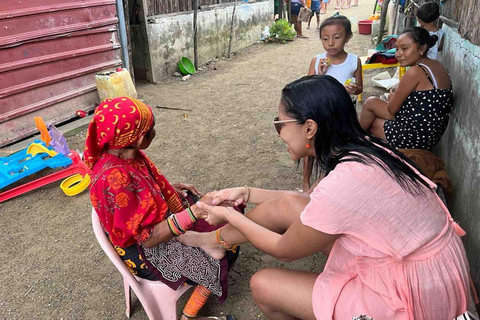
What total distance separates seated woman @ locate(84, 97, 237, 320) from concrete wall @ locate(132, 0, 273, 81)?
5778mm

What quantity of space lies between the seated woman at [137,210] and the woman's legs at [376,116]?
198cm

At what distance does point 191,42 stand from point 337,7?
13.9m

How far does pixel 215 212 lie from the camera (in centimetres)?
187

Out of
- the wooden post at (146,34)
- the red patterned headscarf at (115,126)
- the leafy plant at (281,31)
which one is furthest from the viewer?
the leafy plant at (281,31)

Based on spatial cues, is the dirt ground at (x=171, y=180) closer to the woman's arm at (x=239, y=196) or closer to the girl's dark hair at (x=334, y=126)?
the woman's arm at (x=239, y=196)

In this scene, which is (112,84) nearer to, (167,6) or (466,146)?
(167,6)

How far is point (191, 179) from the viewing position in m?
3.79

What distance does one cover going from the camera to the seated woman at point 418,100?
8.95 feet

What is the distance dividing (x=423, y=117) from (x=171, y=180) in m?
2.43

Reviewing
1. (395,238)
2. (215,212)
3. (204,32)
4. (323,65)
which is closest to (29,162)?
(215,212)

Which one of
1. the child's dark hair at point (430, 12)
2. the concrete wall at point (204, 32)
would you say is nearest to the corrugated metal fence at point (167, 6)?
the concrete wall at point (204, 32)

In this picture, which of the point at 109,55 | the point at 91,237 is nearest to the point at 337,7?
the point at 109,55

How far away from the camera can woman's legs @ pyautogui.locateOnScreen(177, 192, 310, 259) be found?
183 cm

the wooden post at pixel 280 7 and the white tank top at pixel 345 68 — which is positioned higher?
the wooden post at pixel 280 7
